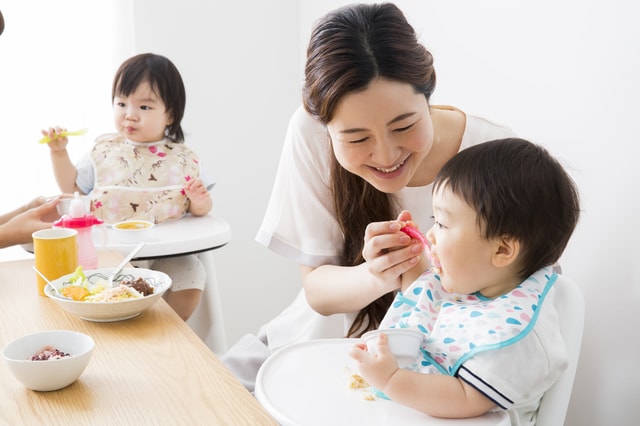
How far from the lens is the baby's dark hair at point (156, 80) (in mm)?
2424

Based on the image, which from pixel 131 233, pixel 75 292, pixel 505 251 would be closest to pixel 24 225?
pixel 131 233

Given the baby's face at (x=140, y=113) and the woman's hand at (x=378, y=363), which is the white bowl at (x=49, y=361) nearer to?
the woman's hand at (x=378, y=363)

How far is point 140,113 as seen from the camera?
2438 mm

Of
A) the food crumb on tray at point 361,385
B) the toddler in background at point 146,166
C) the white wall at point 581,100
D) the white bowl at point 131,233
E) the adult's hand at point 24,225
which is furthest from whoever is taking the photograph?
the toddler in background at point 146,166

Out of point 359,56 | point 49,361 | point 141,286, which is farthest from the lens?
point 141,286

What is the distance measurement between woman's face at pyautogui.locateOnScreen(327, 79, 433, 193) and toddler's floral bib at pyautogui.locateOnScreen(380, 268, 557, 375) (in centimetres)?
23

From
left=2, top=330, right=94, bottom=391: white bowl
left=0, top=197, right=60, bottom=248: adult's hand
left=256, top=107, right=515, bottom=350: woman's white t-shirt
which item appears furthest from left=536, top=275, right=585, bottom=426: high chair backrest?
left=0, top=197, right=60, bottom=248: adult's hand

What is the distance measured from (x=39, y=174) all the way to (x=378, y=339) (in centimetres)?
228

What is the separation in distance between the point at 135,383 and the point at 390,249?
510mm

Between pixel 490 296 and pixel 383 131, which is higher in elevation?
pixel 383 131

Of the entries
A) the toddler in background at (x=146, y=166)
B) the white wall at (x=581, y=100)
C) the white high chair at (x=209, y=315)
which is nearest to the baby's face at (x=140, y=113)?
the toddler in background at (x=146, y=166)

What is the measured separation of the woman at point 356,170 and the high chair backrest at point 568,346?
0.88 feet

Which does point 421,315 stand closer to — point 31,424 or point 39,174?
point 31,424

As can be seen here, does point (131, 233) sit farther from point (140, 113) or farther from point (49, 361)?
point (49, 361)
